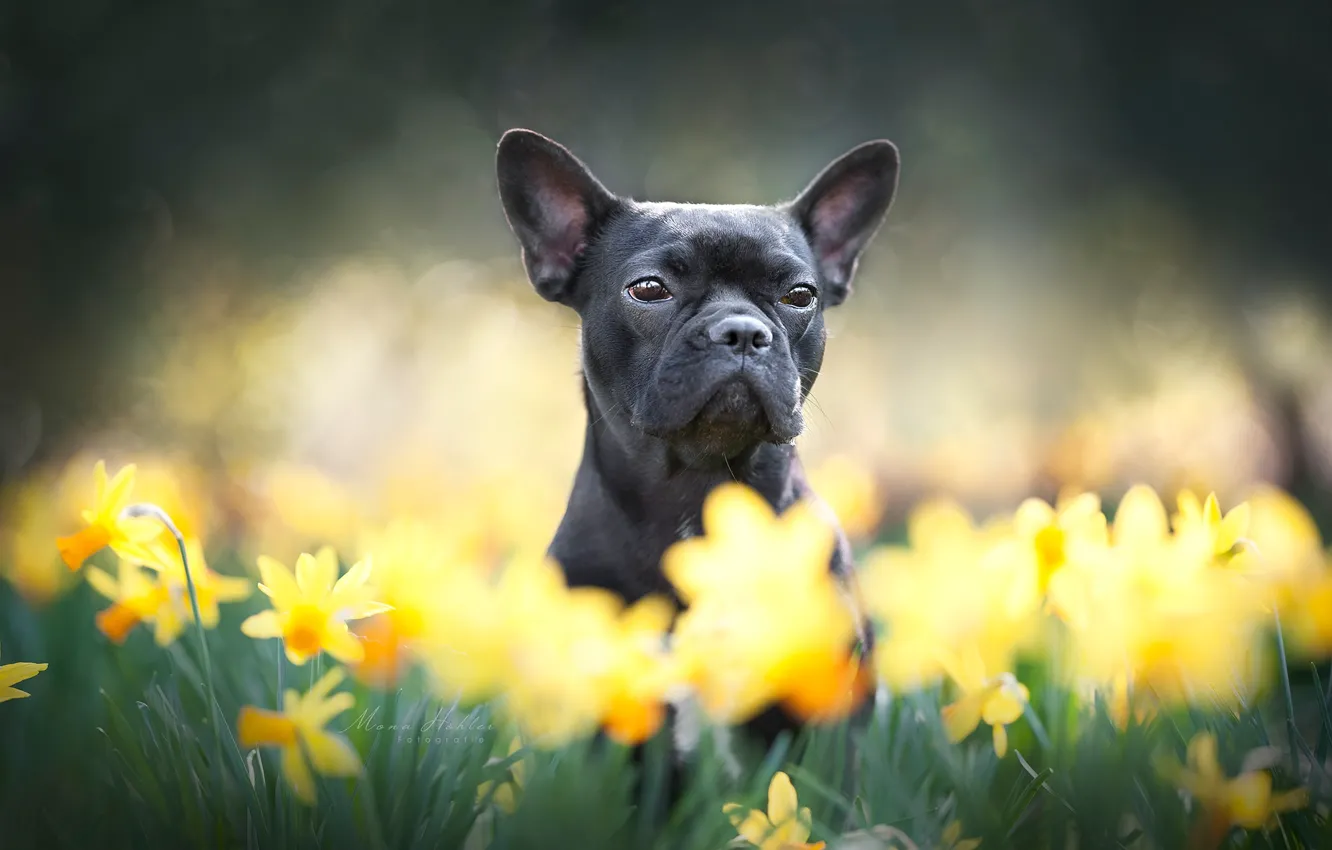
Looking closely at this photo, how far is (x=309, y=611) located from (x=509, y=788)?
Answer: 0.59 m

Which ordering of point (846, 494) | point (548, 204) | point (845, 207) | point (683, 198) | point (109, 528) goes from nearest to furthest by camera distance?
point (109, 528), point (548, 204), point (845, 207), point (846, 494), point (683, 198)

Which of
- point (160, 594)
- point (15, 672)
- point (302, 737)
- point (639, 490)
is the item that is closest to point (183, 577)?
point (160, 594)

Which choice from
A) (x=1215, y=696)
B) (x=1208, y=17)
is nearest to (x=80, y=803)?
(x=1215, y=696)

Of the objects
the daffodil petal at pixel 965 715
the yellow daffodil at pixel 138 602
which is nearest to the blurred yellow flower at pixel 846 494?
the daffodil petal at pixel 965 715

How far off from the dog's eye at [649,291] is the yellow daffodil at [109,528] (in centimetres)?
145

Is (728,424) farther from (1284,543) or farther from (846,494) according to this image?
(846,494)

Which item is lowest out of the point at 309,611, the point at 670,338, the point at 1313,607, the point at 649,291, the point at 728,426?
the point at 1313,607

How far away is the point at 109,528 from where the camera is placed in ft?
5.98

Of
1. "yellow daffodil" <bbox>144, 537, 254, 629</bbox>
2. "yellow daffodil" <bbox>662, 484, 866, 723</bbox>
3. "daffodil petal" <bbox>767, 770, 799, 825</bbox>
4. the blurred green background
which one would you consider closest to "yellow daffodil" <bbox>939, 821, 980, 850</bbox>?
"daffodil petal" <bbox>767, 770, 799, 825</bbox>

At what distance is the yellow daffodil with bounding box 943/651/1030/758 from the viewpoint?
1.83 m

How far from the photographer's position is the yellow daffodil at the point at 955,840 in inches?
68.5

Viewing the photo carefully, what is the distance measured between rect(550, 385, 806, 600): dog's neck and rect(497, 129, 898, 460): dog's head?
0.20ft

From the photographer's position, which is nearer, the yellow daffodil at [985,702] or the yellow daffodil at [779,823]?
the yellow daffodil at [779,823]

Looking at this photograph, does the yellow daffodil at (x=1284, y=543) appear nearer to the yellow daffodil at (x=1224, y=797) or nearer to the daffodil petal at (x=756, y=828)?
the yellow daffodil at (x=1224, y=797)
